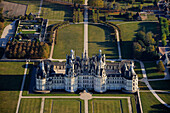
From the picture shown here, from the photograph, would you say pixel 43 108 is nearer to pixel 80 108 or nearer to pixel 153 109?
pixel 80 108

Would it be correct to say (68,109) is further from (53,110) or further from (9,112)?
(9,112)

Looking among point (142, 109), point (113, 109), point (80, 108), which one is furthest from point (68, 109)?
point (142, 109)

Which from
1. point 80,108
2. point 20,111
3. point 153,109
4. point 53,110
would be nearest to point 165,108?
point 153,109

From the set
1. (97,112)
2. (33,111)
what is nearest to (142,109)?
(97,112)

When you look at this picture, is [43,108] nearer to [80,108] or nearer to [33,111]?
[33,111]

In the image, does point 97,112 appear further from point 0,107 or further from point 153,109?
point 0,107
